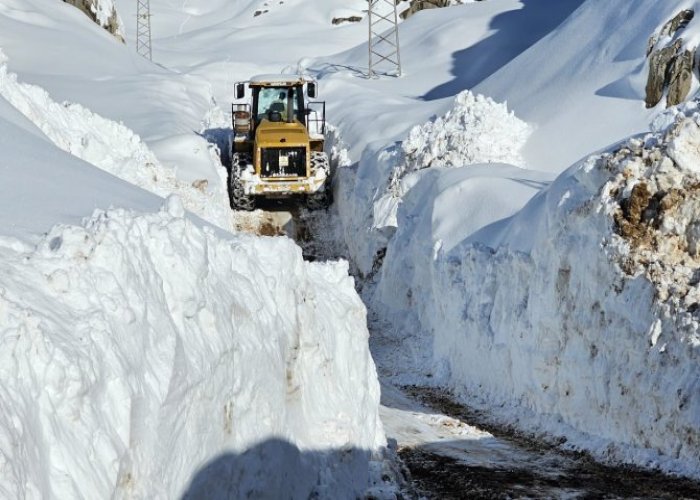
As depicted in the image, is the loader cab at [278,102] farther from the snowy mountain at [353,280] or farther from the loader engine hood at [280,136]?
the snowy mountain at [353,280]

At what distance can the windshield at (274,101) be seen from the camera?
91.6ft

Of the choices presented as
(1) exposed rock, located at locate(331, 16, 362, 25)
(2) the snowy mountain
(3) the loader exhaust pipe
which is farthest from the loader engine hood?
(1) exposed rock, located at locate(331, 16, 362, 25)

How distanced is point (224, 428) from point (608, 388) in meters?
7.10

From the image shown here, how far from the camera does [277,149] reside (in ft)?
86.8

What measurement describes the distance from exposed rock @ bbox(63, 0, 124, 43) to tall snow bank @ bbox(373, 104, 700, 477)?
3081cm

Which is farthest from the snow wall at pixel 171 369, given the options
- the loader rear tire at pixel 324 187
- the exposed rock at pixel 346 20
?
the exposed rock at pixel 346 20

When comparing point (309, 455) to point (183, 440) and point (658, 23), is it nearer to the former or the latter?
point (183, 440)

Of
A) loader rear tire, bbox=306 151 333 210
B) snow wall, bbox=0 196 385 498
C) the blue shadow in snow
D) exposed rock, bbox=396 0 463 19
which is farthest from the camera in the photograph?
exposed rock, bbox=396 0 463 19

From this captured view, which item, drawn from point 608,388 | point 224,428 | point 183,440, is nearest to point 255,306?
point 224,428

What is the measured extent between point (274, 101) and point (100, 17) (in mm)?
20558

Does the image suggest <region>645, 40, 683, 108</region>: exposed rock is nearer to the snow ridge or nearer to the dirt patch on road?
the snow ridge

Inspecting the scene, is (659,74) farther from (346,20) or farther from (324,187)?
(346,20)

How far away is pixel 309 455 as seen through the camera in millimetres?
9875

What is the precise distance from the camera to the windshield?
27.9 meters
